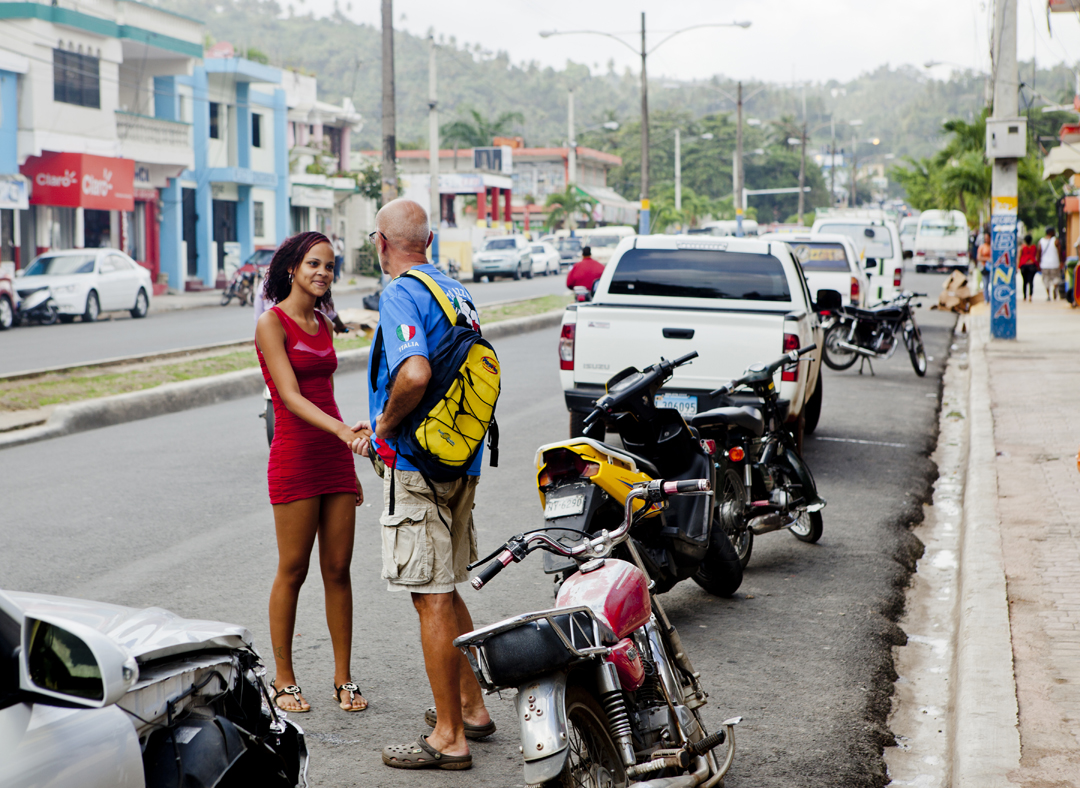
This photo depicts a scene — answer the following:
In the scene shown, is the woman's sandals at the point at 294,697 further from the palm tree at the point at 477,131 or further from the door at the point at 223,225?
the palm tree at the point at 477,131

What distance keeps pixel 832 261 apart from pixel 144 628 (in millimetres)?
16715

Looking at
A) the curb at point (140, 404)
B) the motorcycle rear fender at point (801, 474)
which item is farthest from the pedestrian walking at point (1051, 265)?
the motorcycle rear fender at point (801, 474)

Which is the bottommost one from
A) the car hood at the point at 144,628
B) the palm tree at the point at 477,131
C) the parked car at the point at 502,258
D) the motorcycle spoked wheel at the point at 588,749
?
the motorcycle spoked wheel at the point at 588,749

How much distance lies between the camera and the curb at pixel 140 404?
36.8 feet

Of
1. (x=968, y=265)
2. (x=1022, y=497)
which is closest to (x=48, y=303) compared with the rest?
(x=1022, y=497)

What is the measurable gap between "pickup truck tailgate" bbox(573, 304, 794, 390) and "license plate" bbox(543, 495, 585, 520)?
4277mm

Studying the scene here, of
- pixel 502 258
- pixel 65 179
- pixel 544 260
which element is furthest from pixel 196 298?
pixel 544 260

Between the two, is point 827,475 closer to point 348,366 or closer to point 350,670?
point 350,670

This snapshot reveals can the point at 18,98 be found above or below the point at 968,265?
above

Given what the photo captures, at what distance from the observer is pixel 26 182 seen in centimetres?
2931

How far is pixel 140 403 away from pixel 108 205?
2152 cm

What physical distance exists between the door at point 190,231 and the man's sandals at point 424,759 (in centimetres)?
3721

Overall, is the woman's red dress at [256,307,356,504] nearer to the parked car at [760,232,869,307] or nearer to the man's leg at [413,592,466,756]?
the man's leg at [413,592,466,756]

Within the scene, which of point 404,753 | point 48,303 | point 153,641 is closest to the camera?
point 153,641
